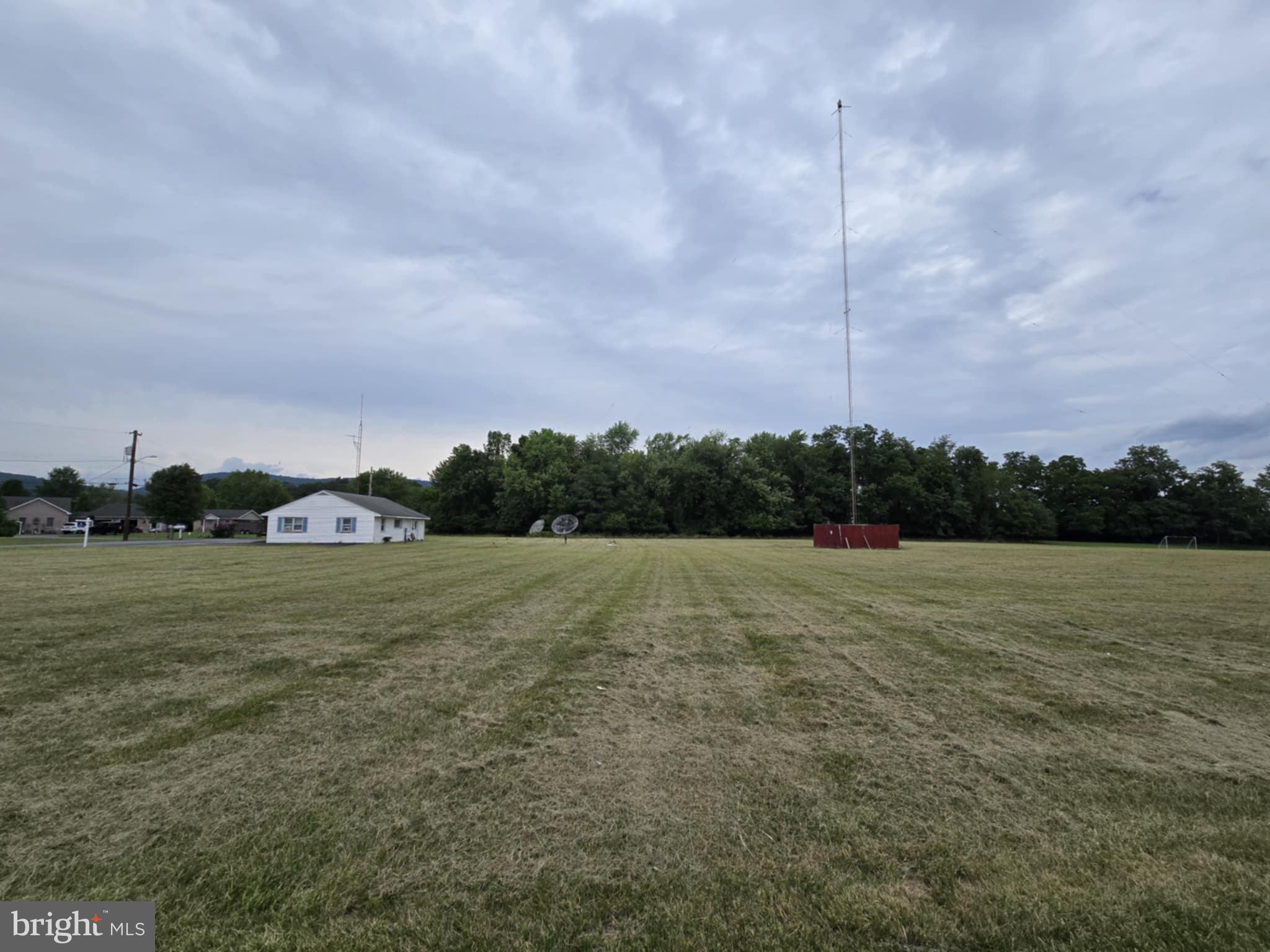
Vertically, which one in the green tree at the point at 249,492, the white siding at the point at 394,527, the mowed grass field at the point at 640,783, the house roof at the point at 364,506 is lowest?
the mowed grass field at the point at 640,783

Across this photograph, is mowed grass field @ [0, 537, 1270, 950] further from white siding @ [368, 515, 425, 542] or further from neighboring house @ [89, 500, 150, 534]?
neighboring house @ [89, 500, 150, 534]

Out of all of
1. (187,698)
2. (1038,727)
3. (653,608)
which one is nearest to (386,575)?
(653,608)

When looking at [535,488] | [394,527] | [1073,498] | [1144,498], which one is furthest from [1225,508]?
[394,527]

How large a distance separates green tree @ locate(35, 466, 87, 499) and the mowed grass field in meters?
116

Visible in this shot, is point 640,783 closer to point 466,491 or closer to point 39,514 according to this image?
point 466,491

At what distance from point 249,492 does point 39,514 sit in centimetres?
3034

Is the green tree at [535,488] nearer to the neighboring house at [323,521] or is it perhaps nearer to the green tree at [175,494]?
the neighboring house at [323,521]

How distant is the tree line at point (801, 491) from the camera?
2306 inches

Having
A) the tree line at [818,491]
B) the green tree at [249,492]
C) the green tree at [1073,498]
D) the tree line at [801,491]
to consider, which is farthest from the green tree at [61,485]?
the green tree at [1073,498]

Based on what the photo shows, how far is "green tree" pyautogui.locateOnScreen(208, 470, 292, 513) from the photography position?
301ft

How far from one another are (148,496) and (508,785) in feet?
249

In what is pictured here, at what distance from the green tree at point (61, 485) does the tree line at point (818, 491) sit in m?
66.5

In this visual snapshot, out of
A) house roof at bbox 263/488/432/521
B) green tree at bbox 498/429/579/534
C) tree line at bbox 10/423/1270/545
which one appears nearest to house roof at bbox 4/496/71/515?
tree line at bbox 10/423/1270/545

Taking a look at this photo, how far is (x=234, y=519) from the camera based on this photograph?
64.4 meters
